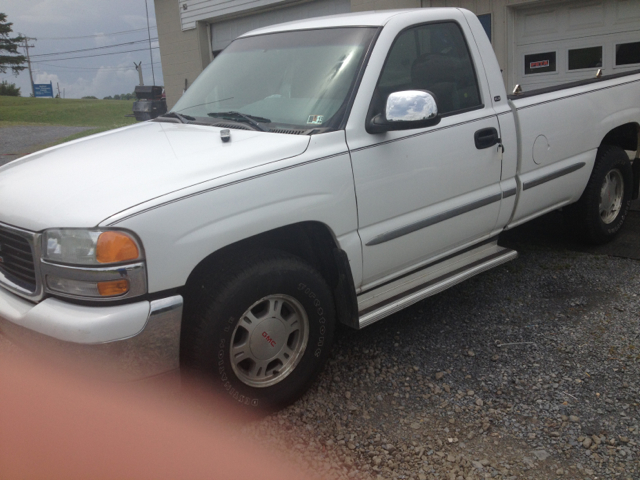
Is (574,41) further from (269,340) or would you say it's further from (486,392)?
(269,340)

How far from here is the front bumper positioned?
2406 mm

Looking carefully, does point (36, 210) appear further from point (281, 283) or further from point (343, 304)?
point (343, 304)

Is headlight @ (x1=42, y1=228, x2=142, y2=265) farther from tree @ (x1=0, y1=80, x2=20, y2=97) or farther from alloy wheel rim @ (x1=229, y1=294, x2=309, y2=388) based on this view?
tree @ (x1=0, y1=80, x2=20, y2=97)

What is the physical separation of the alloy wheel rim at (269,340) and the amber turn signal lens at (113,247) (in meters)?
0.63

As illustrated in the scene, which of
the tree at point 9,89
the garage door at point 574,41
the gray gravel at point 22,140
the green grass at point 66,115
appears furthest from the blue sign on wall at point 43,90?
the garage door at point 574,41

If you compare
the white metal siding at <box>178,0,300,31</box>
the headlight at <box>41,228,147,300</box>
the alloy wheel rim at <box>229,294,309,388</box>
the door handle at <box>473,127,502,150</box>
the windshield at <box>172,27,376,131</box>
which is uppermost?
the white metal siding at <box>178,0,300,31</box>

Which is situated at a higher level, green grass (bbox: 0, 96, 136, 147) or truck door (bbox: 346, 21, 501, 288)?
green grass (bbox: 0, 96, 136, 147)

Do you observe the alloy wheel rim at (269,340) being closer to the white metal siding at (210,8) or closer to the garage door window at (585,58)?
the garage door window at (585,58)

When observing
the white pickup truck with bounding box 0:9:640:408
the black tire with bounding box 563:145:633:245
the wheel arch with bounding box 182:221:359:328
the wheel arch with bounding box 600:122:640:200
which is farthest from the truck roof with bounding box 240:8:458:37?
the wheel arch with bounding box 600:122:640:200

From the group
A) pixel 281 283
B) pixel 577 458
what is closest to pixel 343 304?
pixel 281 283

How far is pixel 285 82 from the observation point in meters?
3.55

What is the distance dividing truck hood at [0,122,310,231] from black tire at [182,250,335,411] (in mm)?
460

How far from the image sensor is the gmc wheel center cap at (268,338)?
9.47 feet

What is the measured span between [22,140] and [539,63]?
16.3 m
